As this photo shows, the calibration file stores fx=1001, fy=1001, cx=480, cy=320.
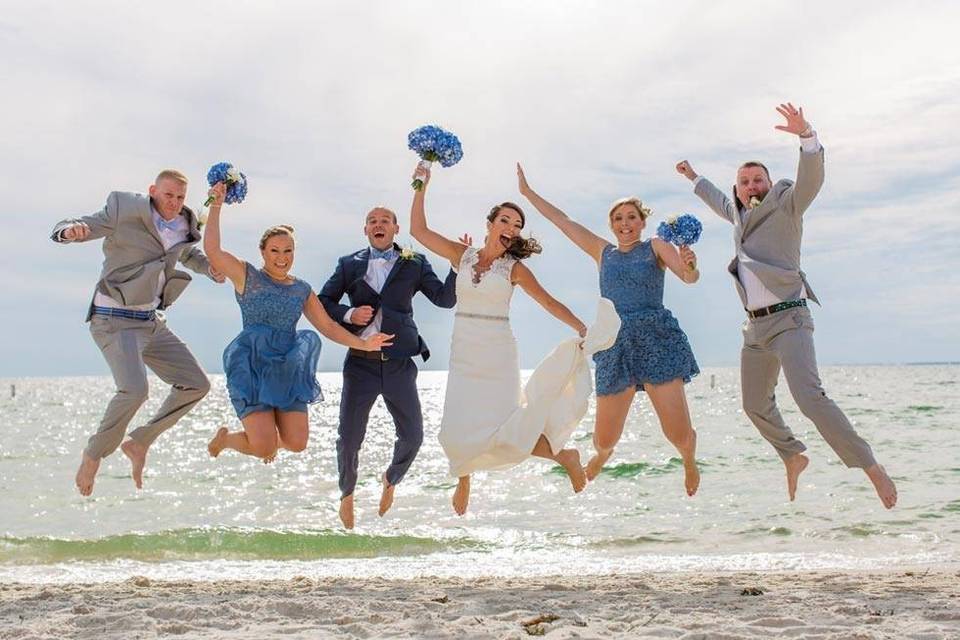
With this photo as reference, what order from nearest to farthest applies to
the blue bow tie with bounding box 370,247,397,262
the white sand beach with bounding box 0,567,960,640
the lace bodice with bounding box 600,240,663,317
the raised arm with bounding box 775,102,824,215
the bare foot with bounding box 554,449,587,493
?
1. the white sand beach with bounding box 0,567,960,640
2. the raised arm with bounding box 775,102,824,215
3. the bare foot with bounding box 554,449,587,493
4. the lace bodice with bounding box 600,240,663,317
5. the blue bow tie with bounding box 370,247,397,262

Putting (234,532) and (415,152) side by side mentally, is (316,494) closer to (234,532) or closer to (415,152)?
(234,532)

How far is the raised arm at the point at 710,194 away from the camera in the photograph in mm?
8797

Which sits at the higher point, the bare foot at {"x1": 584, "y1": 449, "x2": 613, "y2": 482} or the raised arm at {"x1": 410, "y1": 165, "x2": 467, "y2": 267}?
the raised arm at {"x1": 410, "y1": 165, "x2": 467, "y2": 267}

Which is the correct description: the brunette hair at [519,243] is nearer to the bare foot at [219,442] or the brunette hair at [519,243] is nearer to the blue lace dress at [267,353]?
the blue lace dress at [267,353]

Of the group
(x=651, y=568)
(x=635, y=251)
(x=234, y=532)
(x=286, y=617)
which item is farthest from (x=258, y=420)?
(x=234, y=532)

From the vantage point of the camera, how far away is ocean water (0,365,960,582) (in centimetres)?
1297

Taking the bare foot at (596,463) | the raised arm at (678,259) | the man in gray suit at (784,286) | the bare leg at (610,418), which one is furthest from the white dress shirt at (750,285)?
the bare foot at (596,463)

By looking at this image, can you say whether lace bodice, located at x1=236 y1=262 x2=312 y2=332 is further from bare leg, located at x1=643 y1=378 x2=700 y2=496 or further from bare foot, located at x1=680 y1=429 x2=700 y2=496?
bare foot, located at x1=680 y1=429 x2=700 y2=496

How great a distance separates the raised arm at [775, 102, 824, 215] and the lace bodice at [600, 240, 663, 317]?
1.29 m

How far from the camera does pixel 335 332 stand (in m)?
8.64

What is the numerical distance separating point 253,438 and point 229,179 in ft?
7.34

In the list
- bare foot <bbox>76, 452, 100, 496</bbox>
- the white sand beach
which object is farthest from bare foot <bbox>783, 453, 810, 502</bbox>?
bare foot <bbox>76, 452, 100, 496</bbox>

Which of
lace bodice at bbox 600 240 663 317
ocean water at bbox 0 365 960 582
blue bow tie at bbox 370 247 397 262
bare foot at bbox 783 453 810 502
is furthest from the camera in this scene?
ocean water at bbox 0 365 960 582

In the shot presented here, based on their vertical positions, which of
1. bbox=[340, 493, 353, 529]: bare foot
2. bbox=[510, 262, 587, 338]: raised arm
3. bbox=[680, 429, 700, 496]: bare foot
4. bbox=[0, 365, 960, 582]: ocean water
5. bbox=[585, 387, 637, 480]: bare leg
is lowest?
bbox=[0, 365, 960, 582]: ocean water
